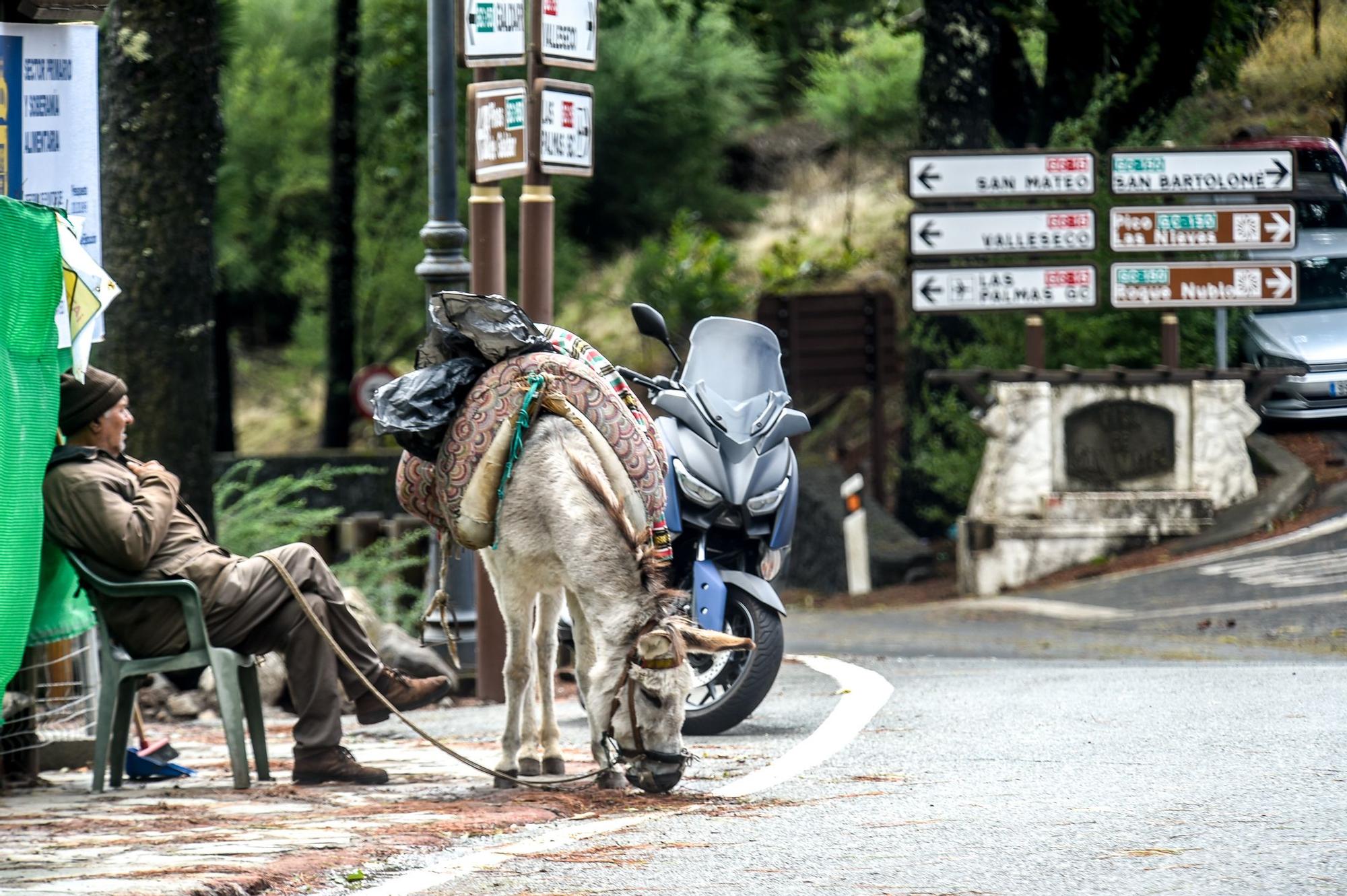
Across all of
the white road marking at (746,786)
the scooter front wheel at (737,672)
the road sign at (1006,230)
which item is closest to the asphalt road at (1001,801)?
the white road marking at (746,786)

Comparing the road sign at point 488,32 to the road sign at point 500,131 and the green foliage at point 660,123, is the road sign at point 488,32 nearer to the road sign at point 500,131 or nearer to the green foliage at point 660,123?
the road sign at point 500,131

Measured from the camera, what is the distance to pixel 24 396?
613cm

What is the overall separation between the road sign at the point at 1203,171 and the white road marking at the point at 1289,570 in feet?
→ 13.8

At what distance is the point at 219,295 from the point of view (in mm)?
32062

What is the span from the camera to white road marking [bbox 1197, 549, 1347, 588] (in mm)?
14688

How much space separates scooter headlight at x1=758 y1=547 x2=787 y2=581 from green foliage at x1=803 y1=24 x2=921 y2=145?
1007 inches

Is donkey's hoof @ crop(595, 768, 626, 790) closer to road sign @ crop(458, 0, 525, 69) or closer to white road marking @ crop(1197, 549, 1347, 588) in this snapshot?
road sign @ crop(458, 0, 525, 69)

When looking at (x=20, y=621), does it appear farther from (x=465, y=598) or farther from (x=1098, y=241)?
(x=1098, y=241)

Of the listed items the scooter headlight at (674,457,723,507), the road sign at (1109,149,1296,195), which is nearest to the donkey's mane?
the scooter headlight at (674,457,723,507)

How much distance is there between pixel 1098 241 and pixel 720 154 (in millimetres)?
20439

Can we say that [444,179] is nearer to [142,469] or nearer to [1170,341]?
[142,469]

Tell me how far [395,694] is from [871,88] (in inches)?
1105

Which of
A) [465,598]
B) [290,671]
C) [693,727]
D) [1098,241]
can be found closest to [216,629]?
[290,671]

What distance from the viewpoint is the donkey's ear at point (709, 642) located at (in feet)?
21.0
